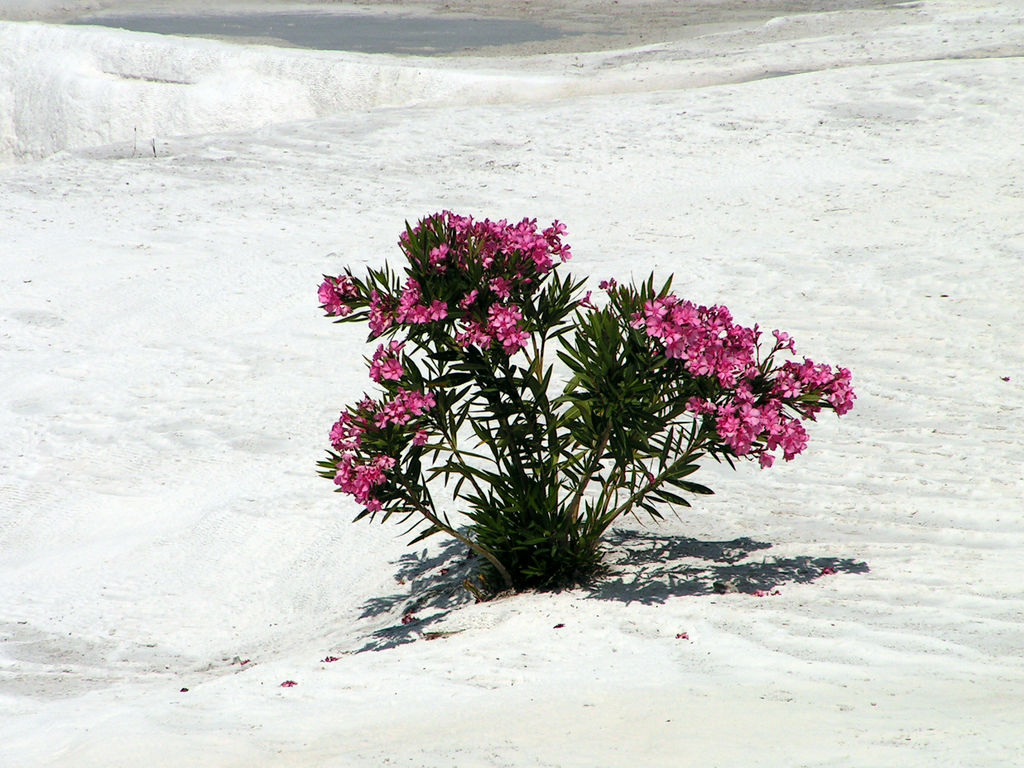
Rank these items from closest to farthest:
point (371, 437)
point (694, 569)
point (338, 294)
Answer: point (371, 437) → point (338, 294) → point (694, 569)

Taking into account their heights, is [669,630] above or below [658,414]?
below

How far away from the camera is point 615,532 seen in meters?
5.36

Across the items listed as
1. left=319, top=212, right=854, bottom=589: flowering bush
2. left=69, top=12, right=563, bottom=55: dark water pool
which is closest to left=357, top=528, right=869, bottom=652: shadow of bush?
left=319, top=212, right=854, bottom=589: flowering bush

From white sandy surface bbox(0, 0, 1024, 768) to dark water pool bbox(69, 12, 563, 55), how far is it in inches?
227

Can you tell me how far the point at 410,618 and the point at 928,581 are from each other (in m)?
2.21

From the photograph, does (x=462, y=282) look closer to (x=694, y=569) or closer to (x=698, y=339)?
(x=698, y=339)

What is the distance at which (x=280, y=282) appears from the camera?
9.23 metres

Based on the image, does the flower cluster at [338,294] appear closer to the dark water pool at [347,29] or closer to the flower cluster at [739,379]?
the flower cluster at [739,379]

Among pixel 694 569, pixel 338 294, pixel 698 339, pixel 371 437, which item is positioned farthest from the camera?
pixel 694 569

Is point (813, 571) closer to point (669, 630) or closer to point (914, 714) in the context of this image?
point (669, 630)

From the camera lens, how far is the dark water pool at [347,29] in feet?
69.4

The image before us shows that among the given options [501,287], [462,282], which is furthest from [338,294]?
[501,287]

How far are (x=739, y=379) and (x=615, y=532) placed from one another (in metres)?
1.48

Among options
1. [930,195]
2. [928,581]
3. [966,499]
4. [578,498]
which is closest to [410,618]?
[578,498]
